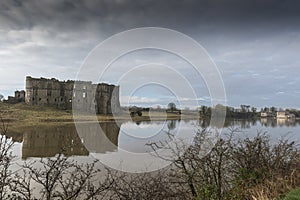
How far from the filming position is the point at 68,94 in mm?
68375

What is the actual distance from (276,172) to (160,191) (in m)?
2.82

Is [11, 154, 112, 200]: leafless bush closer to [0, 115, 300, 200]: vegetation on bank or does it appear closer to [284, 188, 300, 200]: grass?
[0, 115, 300, 200]: vegetation on bank

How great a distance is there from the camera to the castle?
56.3 m

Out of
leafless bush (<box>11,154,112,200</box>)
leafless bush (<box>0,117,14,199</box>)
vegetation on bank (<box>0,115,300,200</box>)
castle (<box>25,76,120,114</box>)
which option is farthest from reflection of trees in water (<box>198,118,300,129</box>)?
castle (<box>25,76,120,114</box>)

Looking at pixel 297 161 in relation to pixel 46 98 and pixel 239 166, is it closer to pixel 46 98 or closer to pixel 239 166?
pixel 239 166

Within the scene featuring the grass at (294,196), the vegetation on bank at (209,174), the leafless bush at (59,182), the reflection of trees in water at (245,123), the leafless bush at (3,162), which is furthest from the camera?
the reflection of trees in water at (245,123)

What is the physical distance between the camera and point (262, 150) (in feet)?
25.9

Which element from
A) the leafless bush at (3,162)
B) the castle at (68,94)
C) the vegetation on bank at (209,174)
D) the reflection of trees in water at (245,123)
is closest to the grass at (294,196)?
the vegetation on bank at (209,174)

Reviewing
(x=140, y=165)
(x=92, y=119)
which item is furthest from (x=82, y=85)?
(x=140, y=165)

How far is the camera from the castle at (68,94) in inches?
2217

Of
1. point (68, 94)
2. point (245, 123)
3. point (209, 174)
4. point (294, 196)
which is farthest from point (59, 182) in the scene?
point (68, 94)

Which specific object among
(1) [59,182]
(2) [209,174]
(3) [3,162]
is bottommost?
(1) [59,182]

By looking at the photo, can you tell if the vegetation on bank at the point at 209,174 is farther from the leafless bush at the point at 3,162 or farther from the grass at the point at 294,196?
the grass at the point at 294,196

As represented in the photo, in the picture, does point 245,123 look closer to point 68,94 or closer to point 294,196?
point 294,196
